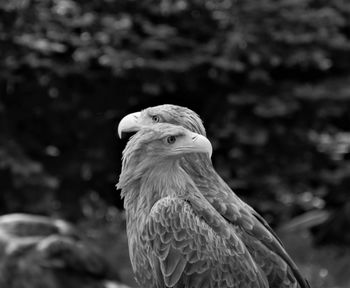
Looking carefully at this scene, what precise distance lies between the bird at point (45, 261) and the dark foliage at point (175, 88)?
1.24 m

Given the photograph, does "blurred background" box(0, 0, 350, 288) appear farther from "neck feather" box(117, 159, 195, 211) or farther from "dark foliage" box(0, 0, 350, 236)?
"neck feather" box(117, 159, 195, 211)

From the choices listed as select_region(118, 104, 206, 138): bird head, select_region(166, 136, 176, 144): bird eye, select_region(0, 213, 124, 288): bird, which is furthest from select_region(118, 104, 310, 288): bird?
select_region(0, 213, 124, 288): bird

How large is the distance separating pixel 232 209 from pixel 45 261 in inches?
110

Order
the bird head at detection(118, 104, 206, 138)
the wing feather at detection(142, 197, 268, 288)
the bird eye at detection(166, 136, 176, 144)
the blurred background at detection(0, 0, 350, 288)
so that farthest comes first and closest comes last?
the blurred background at detection(0, 0, 350, 288), the bird head at detection(118, 104, 206, 138), the bird eye at detection(166, 136, 176, 144), the wing feather at detection(142, 197, 268, 288)

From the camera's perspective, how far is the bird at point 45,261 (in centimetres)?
690

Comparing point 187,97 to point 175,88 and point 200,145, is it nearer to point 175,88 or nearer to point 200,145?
point 175,88


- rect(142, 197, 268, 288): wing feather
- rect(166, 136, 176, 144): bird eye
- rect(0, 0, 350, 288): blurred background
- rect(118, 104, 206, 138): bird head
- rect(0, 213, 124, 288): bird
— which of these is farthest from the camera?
rect(0, 0, 350, 288): blurred background

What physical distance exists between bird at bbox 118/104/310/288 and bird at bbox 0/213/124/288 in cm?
243

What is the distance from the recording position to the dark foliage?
8.53m

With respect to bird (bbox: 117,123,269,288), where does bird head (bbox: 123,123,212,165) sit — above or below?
above

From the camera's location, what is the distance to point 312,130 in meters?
9.38

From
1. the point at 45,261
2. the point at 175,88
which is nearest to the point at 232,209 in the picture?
the point at 45,261

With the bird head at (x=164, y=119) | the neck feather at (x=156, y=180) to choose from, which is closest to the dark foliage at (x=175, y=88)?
the bird head at (x=164, y=119)

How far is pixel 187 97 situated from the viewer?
9594 millimetres
